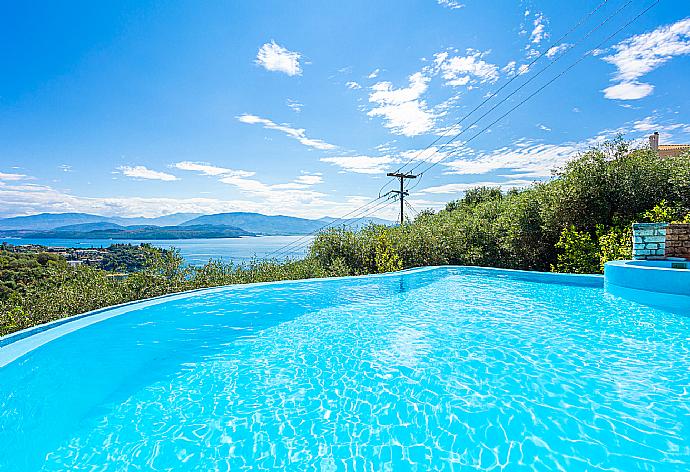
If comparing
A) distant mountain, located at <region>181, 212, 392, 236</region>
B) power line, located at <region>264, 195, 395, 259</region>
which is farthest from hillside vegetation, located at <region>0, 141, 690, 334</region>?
→ distant mountain, located at <region>181, 212, 392, 236</region>

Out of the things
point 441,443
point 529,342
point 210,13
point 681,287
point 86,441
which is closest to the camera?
point 441,443

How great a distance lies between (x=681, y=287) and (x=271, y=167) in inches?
609

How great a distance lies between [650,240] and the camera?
22.7 feet

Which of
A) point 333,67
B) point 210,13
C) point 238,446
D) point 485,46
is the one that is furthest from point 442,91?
point 238,446

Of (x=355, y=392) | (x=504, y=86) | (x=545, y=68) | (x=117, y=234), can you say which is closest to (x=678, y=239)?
(x=545, y=68)

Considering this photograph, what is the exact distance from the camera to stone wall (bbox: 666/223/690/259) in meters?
6.80

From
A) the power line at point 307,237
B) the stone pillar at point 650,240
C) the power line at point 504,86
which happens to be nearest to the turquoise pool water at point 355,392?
the stone pillar at point 650,240

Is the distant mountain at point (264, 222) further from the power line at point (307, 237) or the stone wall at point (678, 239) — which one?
the stone wall at point (678, 239)

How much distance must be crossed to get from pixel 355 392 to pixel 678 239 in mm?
7744

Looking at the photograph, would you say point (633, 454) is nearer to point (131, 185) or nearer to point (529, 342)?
point (529, 342)

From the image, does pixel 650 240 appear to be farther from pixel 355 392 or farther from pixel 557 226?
pixel 355 392

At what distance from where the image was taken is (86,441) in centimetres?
269

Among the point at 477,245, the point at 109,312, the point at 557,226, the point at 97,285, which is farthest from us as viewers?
the point at 477,245

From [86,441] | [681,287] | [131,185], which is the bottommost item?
[86,441]
